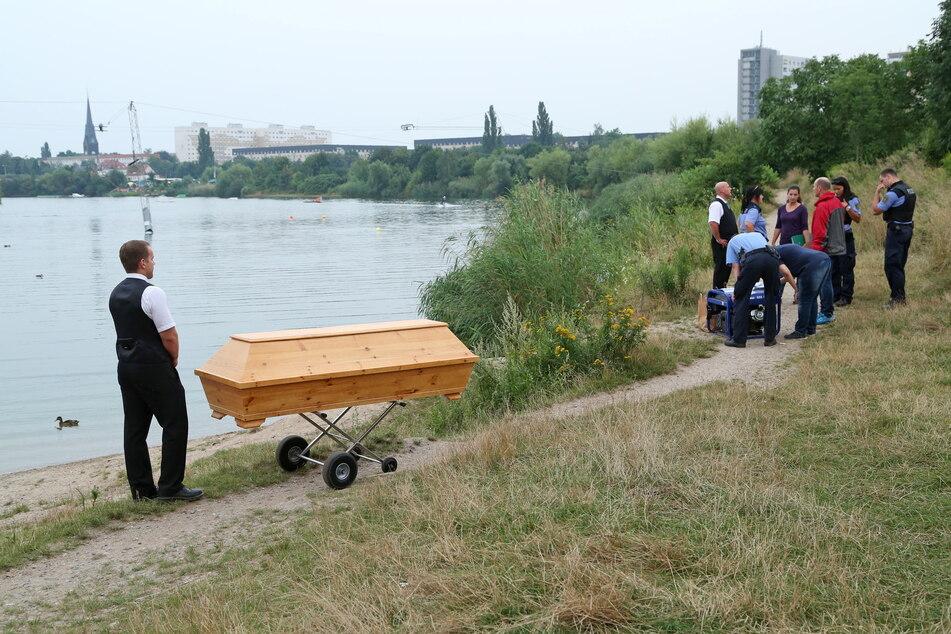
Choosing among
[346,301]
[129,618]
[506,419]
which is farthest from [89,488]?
[346,301]

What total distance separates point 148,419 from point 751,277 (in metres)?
6.89

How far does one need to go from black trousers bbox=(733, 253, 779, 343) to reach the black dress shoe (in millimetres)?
6666

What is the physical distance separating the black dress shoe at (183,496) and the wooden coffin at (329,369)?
60 centimetres

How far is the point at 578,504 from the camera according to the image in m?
5.00

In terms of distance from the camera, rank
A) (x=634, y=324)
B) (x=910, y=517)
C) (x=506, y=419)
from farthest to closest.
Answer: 1. (x=634, y=324)
2. (x=506, y=419)
3. (x=910, y=517)

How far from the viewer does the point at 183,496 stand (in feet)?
21.5

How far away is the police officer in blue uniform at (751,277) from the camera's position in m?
10.2

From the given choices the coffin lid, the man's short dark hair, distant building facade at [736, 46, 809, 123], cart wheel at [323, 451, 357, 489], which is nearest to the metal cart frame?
cart wheel at [323, 451, 357, 489]

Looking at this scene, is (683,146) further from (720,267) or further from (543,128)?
(543,128)

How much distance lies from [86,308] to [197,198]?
432 ft

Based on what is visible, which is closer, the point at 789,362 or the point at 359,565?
the point at 359,565

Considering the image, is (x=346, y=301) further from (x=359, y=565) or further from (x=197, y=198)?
(x=197, y=198)

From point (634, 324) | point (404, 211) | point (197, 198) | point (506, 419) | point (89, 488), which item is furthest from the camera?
point (197, 198)

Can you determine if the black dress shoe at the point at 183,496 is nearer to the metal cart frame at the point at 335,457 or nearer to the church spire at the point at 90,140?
the metal cart frame at the point at 335,457
